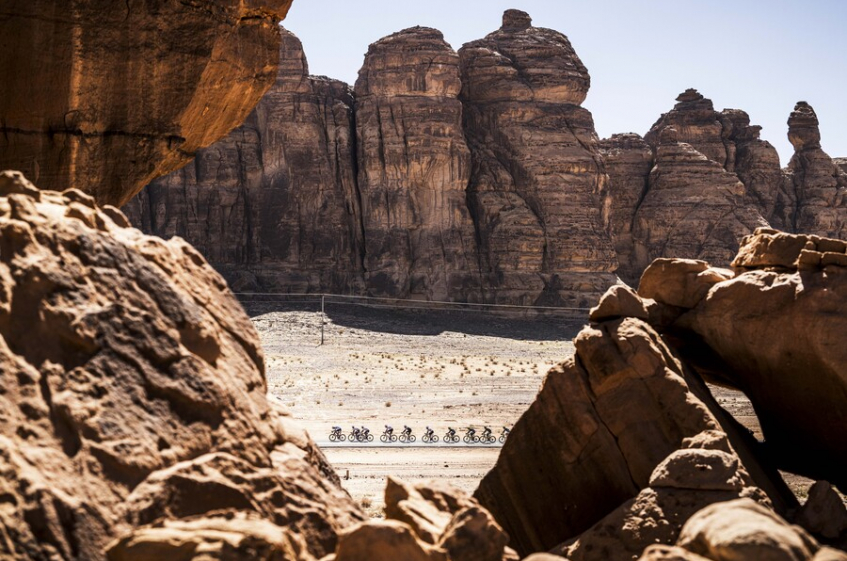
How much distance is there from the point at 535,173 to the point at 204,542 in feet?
178

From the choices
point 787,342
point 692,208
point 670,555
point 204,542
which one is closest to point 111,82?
point 787,342

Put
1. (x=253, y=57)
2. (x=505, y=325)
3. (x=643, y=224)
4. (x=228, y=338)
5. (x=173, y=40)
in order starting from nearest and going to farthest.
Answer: (x=228, y=338) < (x=173, y=40) < (x=253, y=57) < (x=505, y=325) < (x=643, y=224)

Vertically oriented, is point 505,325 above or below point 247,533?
below

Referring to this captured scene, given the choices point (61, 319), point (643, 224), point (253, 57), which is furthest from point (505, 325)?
point (61, 319)

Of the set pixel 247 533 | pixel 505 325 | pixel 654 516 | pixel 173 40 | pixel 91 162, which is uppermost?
pixel 173 40

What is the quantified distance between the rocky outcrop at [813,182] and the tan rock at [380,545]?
220 feet

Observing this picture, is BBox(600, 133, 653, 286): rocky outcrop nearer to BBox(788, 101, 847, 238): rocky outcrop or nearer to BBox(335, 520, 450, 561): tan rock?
BBox(788, 101, 847, 238): rocky outcrop

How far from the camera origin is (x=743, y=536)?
4.55 m

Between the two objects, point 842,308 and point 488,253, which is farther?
point 488,253

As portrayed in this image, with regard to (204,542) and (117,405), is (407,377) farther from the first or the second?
(204,542)

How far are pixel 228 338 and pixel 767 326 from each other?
637 centimetres

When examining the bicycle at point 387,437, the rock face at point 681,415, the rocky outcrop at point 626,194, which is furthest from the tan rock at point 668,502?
the rocky outcrop at point 626,194

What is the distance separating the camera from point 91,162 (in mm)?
12117

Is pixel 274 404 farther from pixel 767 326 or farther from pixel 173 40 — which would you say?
pixel 173 40
